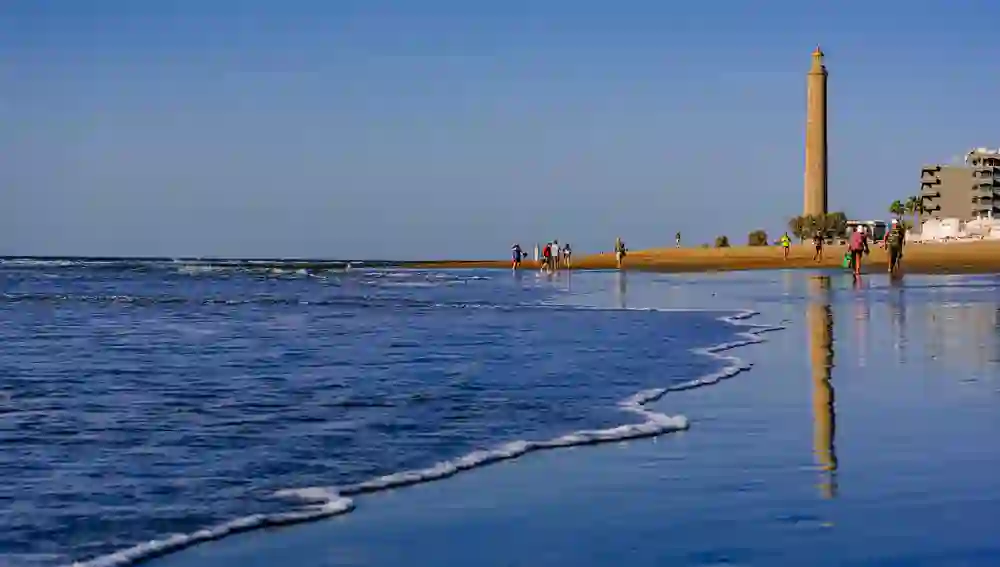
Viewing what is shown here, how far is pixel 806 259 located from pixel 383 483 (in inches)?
2130

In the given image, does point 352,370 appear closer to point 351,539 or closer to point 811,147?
point 351,539

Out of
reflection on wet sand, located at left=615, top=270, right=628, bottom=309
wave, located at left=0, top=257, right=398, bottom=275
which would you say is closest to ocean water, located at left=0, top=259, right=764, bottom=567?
reflection on wet sand, located at left=615, top=270, right=628, bottom=309

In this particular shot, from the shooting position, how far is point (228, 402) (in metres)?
10.4

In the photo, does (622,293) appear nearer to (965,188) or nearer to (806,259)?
(806,259)

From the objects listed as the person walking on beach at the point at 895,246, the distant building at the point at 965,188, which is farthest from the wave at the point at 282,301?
the distant building at the point at 965,188

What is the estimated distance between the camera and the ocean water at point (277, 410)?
633 centimetres

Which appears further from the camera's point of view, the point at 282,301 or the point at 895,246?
the point at 895,246

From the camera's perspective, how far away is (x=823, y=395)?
10.1 meters

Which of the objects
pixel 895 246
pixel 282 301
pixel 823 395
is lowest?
pixel 282 301

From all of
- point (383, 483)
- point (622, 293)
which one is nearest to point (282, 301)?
point (622, 293)

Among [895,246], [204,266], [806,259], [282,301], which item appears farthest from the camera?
[204,266]

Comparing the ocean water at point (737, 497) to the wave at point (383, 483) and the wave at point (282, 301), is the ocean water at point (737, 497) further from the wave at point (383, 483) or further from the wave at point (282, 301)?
the wave at point (282, 301)

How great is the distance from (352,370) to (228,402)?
2791 mm

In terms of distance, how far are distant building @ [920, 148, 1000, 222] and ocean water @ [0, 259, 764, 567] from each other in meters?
104
